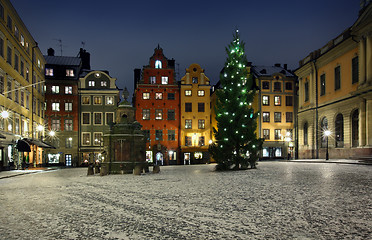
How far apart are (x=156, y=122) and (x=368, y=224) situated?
48.3 m

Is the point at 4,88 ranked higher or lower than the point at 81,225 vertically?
higher

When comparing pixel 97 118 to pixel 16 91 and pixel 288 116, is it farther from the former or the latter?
pixel 288 116

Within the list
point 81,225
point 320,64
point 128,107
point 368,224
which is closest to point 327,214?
point 368,224

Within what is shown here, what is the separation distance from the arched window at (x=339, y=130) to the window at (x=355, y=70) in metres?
4.77

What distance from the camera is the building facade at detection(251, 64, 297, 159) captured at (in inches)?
2281

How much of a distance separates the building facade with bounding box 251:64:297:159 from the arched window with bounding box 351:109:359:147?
798 inches

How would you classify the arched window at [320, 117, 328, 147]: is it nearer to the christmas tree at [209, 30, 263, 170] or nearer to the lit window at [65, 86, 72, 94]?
the christmas tree at [209, 30, 263, 170]

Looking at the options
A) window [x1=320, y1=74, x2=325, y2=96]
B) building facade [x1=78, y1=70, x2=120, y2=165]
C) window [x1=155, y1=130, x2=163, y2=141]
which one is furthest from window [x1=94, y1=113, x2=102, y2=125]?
window [x1=320, y1=74, x2=325, y2=96]

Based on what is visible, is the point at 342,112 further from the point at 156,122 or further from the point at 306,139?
the point at 156,122

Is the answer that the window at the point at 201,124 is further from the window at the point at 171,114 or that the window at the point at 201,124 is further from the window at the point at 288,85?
the window at the point at 288,85

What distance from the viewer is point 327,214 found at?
7934mm

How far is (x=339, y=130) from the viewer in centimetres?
4003

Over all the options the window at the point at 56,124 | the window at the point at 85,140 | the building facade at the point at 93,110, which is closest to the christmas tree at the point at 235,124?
the building facade at the point at 93,110

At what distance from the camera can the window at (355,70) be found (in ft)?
121
